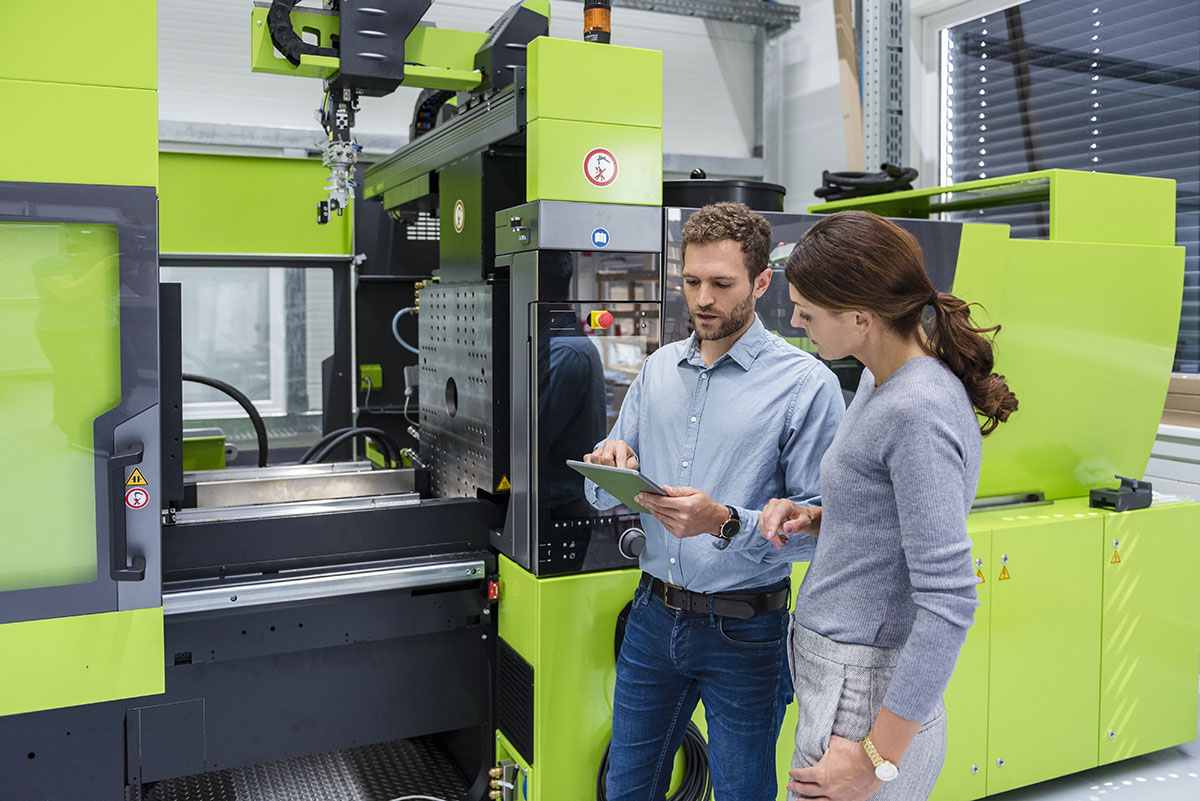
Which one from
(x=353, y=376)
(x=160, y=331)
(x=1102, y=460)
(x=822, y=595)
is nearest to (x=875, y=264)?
(x=822, y=595)

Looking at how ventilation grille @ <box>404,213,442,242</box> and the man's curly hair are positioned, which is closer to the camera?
the man's curly hair

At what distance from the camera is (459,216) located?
2.62 meters

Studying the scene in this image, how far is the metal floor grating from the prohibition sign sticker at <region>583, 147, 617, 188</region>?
1.74 metres

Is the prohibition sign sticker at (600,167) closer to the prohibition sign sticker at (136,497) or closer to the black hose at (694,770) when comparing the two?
the prohibition sign sticker at (136,497)

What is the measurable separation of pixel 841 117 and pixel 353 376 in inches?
117

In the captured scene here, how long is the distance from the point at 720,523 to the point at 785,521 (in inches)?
5.4

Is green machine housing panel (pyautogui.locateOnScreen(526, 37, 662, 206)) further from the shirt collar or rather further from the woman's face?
the woman's face

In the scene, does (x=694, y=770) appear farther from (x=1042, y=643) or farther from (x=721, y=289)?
(x=721, y=289)

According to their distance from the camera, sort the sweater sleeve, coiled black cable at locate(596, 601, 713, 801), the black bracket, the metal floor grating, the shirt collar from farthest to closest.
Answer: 1. the black bracket
2. the metal floor grating
3. coiled black cable at locate(596, 601, 713, 801)
4. the shirt collar
5. the sweater sleeve

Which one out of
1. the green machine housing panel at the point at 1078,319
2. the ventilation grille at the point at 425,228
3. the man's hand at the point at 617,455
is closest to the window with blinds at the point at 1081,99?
the green machine housing panel at the point at 1078,319

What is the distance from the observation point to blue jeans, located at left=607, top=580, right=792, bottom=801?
5.86 feet

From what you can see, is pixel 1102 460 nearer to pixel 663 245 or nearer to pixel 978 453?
pixel 663 245

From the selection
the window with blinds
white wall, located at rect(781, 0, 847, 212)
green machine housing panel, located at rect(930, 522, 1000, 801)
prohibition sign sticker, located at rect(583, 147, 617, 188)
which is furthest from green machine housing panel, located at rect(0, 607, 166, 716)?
white wall, located at rect(781, 0, 847, 212)

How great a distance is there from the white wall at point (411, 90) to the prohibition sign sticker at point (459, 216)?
7.88 ft
